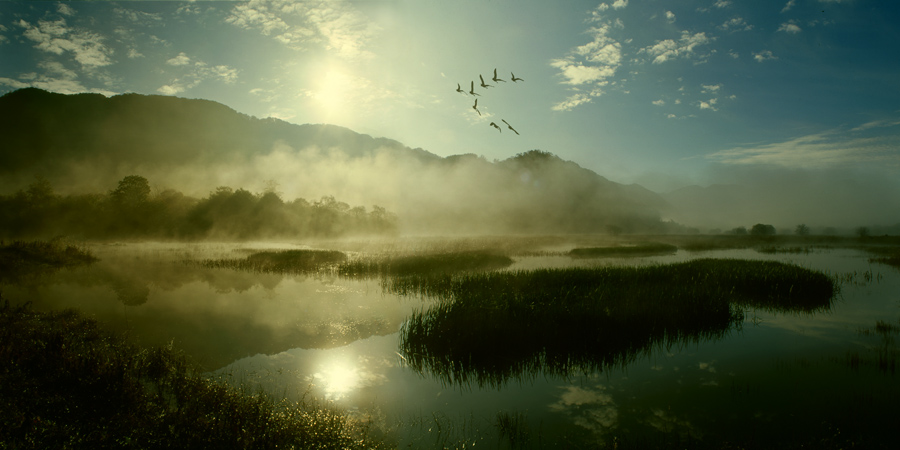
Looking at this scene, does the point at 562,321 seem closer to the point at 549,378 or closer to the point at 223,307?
the point at 549,378

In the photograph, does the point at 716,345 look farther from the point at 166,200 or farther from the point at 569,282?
the point at 166,200

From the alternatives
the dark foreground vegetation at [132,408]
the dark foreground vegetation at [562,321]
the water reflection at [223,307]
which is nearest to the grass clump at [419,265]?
the water reflection at [223,307]


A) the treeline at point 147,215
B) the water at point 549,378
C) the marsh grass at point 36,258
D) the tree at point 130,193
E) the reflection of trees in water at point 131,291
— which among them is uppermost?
the tree at point 130,193

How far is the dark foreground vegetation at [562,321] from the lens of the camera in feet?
35.7

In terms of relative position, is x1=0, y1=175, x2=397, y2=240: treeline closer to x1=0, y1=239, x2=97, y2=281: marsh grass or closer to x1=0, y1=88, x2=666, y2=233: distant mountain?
x1=0, y1=88, x2=666, y2=233: distant mountain

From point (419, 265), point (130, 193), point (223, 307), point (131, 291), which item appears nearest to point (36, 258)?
point (131, 291)

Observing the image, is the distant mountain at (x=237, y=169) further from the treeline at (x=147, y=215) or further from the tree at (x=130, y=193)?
the tree at (x=130, y=193)

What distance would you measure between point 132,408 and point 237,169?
16457 centimetres

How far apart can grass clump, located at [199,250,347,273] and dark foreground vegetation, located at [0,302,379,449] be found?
65.2 ft

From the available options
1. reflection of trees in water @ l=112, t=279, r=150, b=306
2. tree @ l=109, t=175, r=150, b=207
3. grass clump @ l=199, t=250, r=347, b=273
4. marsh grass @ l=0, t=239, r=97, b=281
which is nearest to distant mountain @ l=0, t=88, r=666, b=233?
tree @ l=109, t=175, r=150, b=207

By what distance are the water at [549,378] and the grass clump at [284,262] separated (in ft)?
34.4

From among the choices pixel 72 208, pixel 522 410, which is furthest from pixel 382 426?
pixel 72 208

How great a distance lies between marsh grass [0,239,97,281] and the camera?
22.9 m

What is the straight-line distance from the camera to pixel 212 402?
713 centimetres
